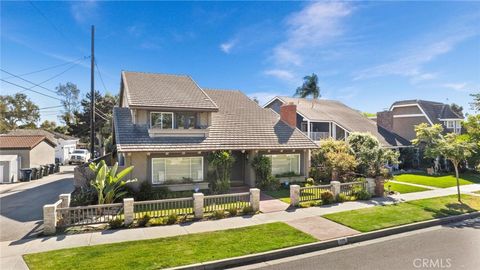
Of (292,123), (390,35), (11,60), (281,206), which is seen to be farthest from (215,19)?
(11,60)

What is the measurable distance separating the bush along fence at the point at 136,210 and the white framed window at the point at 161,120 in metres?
5.85

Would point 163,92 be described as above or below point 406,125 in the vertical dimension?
above

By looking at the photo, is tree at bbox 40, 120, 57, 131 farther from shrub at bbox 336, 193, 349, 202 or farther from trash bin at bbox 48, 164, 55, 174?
shrub at bbox 336, 193, 349, 202

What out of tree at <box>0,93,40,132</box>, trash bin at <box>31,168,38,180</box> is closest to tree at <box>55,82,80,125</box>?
tree at <box>0,93,40,132</box>

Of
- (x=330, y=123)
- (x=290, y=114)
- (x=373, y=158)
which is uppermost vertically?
(x=290, y=114)

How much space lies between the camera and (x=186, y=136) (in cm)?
1759

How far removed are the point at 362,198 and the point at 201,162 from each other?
969cm

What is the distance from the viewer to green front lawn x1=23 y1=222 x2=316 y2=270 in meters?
7.83

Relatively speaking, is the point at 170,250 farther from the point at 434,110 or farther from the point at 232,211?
the point at 434,110

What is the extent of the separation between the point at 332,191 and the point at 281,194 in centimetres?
308

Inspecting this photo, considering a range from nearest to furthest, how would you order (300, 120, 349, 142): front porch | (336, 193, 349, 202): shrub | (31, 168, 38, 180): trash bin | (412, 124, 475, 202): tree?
A: (336, 193, 349, 202): shrub → (412, 124, 475, 202): tree → (31, 168, 38, 180): trash bin → (300, 120, 349, 142): front porch

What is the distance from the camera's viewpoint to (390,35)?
1778cm

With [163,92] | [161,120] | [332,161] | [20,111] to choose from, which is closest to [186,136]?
[161,120]

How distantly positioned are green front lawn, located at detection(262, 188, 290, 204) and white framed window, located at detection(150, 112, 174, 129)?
7.50m
